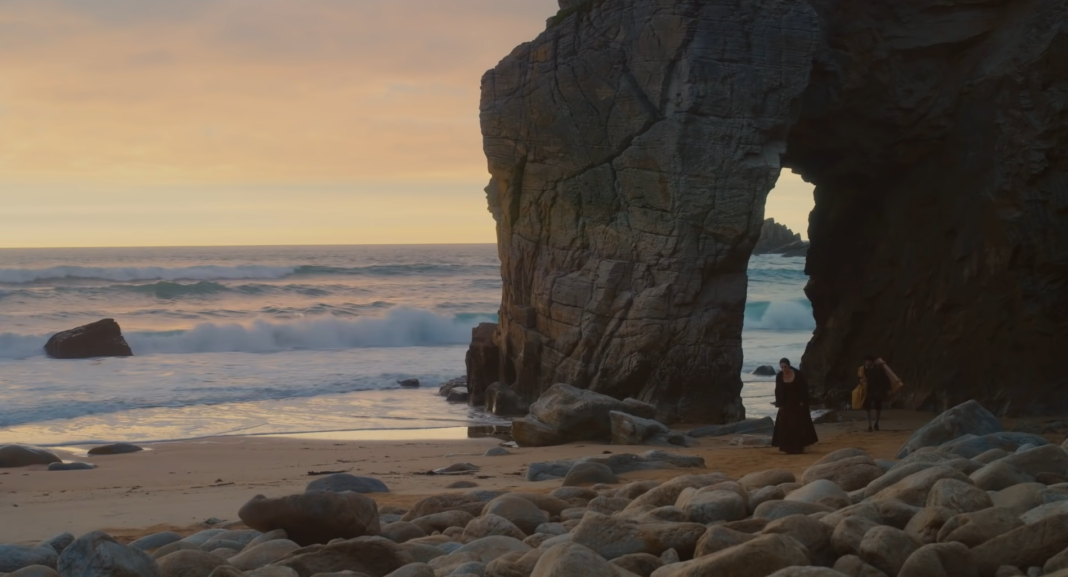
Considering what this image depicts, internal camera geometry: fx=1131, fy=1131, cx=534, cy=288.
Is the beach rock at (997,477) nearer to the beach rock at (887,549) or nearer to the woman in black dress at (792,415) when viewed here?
the beach rock at (887,549)

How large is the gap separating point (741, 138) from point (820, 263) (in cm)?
617

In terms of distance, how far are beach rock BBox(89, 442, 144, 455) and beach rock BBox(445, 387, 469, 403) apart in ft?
25.7

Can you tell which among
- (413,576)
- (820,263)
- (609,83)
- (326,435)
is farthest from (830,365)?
(413,576)

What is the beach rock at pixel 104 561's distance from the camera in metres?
5.79

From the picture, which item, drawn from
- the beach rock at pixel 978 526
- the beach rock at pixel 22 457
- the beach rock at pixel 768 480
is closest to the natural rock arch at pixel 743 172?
the beach rock at pixel 22 457

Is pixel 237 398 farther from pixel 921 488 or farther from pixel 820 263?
pixel 921 488

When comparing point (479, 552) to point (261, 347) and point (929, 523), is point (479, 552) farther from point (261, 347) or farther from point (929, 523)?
point (261, 347)

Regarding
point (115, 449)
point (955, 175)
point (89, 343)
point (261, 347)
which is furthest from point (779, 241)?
point (115, 449)

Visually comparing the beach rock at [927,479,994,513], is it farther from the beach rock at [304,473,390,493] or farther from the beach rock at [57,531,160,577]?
the beach rock at [304,473,390,493]

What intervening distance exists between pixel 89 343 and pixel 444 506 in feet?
81.7

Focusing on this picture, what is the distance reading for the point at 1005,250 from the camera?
18812 millimetres

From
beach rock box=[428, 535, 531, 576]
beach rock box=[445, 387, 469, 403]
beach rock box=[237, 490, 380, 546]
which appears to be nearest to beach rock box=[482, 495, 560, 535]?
beach rock box=[237, 490, 380, 546]

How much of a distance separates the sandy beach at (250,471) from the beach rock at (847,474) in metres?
2.72

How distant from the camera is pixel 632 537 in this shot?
621 cm
